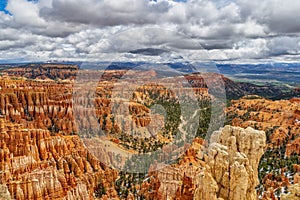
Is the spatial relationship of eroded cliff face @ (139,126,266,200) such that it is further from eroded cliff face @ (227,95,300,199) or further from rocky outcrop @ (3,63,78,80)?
rocky outcrop @ (3,63,78,80)

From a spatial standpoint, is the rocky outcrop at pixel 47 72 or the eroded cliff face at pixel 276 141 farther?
the rocky outcrop at pixel 47 72

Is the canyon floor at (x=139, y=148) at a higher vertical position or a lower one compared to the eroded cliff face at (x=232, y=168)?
lower

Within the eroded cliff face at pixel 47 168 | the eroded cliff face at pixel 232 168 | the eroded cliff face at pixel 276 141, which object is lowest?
the eroded cliff face at pixel 276 141

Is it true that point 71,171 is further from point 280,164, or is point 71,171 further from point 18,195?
point 280,164

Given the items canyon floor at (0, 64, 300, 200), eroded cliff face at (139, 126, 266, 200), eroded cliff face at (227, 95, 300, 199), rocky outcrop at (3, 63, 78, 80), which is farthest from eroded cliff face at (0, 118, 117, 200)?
rocky outcrop at (3, 63, 78, 80)

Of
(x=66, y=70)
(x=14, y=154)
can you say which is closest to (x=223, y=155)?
(x=14, y=154)

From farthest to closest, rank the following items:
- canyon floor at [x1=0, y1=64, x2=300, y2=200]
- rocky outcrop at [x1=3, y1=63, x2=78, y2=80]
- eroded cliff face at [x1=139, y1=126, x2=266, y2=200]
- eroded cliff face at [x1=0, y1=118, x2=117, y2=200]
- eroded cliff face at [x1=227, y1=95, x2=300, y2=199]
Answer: rocky outcrop at [x1=3, y1=63, x2=78, y2=80], eroded cliff face at [x1=227, y1=95, x2=300, y2=199], eroded cliff face at [x1=0, y1=118, x2=117, y2=200], canyon floor at [x1=0, y1=64, x2=300, y2=200], eroded cliff face at [x1=139, y1=126, x2=266, y2=200]

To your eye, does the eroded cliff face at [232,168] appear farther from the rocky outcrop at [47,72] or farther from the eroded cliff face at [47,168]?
the rocky outcrop at [47,72]

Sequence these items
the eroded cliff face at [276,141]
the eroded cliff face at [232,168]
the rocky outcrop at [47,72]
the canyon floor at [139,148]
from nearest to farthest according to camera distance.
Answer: the eroded cliff face at [232,168], the canyon floor at [139,148], the eroded cliff face at [276,141], the rocky outcrop at [47,72]

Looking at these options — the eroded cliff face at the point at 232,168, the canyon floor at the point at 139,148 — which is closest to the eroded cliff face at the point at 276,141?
the canyon floor at the point at 139,148

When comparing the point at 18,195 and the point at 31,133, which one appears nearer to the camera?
the point at 18,195

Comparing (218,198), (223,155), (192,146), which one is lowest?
(192,146)
